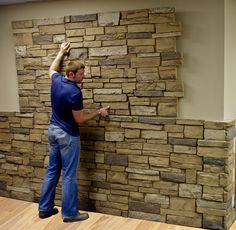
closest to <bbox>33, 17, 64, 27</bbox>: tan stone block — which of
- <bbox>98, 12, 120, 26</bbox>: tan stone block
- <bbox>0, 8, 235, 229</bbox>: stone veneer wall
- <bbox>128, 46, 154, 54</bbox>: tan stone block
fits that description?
<bbox>0, 8, 235, 229</bbox>: stone veneer wall

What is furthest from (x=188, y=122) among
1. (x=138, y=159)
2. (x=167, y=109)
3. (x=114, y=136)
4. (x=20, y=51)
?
(x=20, y=51)

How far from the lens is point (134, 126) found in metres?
3.07

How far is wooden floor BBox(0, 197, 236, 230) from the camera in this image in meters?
3.02

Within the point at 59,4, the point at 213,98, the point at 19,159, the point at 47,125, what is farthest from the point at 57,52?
the point at 213,98

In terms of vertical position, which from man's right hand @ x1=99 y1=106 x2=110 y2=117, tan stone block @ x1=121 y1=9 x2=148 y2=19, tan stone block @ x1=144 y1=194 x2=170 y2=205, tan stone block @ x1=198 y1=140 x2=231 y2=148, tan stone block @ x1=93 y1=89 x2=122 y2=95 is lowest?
tan stone block @ x1=144 y1=194 x2=170 y2=205

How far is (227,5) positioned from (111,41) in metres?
0.97

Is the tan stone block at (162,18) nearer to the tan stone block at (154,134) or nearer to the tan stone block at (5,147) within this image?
the tan stone block at (154,134)

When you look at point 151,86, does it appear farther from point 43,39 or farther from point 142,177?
point 43,39

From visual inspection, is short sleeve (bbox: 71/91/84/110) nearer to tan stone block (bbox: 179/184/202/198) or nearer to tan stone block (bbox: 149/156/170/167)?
tan stone block (bbox: 149/156/170/167)

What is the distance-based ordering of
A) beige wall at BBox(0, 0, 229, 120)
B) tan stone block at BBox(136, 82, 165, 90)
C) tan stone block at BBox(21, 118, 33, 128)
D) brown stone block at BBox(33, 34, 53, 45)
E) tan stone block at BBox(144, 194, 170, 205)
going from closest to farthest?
beige wall at BBox(0, 0, 229, 120) → tan stone block at BBox(136, 82, 165, 90) → tan stone block at BBox(144, 194, 170, 205) → brown stone block at BBox(33, 34, 53, 45) → tan stone block at BBox(21, 118, 33, 128)

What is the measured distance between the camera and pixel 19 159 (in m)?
3.66

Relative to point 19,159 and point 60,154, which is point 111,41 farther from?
point 19,159

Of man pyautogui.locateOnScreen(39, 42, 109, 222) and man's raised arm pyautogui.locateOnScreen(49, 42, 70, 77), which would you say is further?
A: man's raised arm pyautogui.locateOnScreen(49, 42, 70, 77)

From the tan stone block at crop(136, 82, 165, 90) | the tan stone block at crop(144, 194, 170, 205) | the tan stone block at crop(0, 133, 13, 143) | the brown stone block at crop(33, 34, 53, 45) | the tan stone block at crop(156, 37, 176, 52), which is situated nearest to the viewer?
the tan stone block at crop(156, 37, 176, 52)
